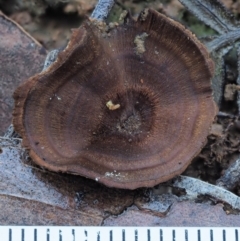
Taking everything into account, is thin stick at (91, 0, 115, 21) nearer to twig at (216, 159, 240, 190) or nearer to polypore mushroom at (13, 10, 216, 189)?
polypore mushroom at (13, 10, 216, 189)

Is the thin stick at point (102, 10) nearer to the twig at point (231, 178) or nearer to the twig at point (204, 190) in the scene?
the twig at point (204, 190)

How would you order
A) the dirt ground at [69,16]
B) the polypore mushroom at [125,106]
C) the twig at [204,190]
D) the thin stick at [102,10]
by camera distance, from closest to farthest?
the polypore mushroom at [125,106] → the twig at [204,190] → the thin stick at [102,10] → the dirt ground at [69,16]

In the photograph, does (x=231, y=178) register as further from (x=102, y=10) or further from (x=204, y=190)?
(x=102, y=10)

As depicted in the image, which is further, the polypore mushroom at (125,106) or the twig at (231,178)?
the twig at (231,178)

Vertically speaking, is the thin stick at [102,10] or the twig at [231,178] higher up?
the thin stick at [102,10]

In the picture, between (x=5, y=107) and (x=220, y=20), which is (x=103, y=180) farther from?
(x=220, y=20)

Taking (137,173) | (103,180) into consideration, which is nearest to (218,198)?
(137,173)

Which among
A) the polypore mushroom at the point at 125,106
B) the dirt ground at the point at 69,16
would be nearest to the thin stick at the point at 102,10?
the polypore mushroom at the point at 125,106
